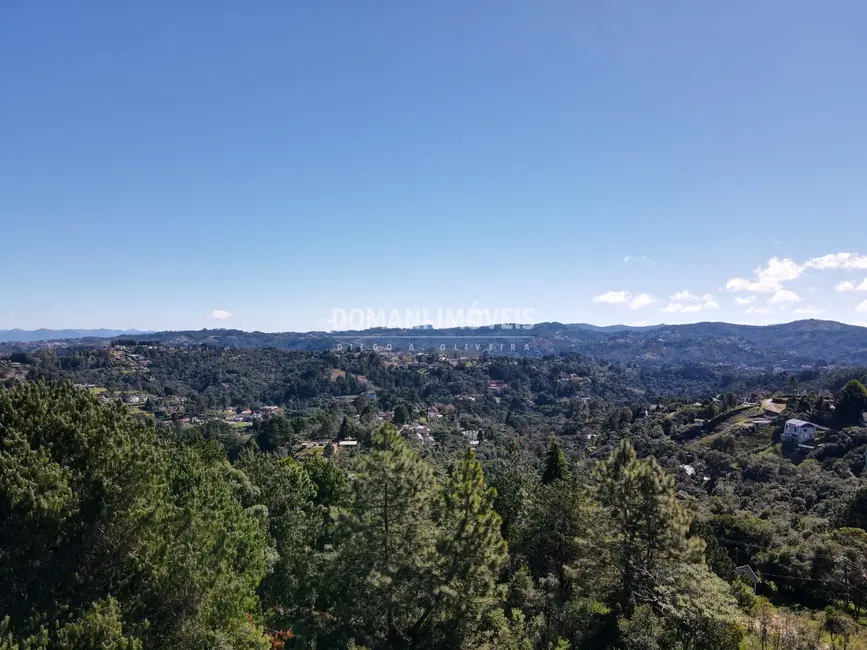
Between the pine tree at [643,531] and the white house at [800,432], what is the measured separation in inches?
2431

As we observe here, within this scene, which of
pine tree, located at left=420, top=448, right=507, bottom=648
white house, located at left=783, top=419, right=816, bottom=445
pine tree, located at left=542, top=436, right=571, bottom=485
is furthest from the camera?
white house, located at left=783, top=419, right=816, bottom=445

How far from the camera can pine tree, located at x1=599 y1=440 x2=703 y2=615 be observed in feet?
53.9

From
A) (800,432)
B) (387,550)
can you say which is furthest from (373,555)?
(800,432)

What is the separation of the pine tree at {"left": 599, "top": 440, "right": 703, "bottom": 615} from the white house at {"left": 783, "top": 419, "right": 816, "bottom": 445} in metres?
61.8

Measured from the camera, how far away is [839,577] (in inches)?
850

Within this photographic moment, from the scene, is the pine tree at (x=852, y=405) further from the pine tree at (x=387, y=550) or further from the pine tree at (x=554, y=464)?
the pine tree at (x=387, y=550)

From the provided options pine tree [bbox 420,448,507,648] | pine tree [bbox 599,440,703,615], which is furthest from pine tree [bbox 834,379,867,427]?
pine tree [bbox 420,448,507,648]

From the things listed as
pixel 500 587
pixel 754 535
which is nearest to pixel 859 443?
pixel 754 535

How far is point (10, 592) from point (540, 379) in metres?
170

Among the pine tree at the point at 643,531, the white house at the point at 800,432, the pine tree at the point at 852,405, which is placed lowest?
the white house at the point at 800,432

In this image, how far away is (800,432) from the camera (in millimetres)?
65062

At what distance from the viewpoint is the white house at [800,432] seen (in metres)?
64.6

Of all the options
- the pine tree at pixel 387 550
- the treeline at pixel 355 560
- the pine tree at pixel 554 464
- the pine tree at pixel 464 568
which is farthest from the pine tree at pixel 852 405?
the pine tree at pixel 387 550

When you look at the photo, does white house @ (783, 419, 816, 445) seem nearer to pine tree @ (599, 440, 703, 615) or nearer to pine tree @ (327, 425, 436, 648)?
pine tree @ (599, 440, 703, 615)
